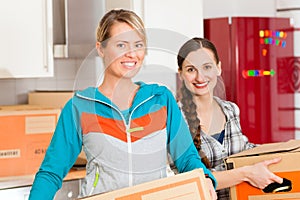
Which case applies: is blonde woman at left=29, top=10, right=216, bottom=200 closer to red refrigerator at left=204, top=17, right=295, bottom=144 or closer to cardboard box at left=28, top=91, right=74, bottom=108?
cardboard box at left=28, top=91, right=74, bottom=108

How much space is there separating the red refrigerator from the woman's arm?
181 cm

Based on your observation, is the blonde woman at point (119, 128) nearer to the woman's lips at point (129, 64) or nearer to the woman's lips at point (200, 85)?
the woman's lips at point (129, 64)

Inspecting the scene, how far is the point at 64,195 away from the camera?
3.24 metres

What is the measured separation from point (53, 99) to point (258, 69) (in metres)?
1.18

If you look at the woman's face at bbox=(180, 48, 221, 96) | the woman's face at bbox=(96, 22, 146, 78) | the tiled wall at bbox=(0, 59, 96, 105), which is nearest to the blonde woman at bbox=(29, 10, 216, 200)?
the woman's face at bbox=(96, 22, 146, 78)

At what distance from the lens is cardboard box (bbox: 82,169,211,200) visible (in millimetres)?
1387

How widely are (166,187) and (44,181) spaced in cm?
34

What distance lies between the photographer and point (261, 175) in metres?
1.79

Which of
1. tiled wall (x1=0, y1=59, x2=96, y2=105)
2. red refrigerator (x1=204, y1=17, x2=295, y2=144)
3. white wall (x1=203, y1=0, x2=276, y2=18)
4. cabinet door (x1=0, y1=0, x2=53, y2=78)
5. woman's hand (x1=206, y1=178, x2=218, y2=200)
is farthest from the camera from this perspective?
white wall (x1=203, y1=0, x2=276, y2=18)

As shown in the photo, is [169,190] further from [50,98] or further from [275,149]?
[50,98]

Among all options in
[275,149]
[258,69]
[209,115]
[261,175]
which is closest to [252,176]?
[261,175]

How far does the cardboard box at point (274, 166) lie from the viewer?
1828mm

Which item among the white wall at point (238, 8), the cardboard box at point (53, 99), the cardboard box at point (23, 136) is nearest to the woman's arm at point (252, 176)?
the cardboard box at point (23, 136)

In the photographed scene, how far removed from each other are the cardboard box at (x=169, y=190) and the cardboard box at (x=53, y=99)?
182 centimetres
